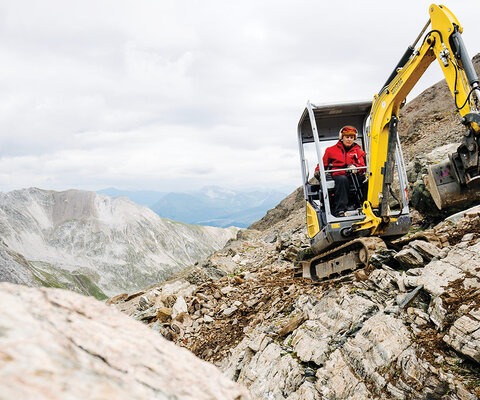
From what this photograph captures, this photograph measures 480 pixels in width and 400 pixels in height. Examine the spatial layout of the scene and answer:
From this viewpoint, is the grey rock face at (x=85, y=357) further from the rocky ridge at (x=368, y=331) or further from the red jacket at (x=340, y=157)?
the red jacket at (x=340, y=157)

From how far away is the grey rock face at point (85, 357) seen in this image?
179 cm

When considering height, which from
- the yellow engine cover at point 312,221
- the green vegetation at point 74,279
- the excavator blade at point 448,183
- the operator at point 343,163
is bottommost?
the green vegetation at point 74,279

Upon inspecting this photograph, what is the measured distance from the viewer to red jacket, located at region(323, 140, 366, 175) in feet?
34.7

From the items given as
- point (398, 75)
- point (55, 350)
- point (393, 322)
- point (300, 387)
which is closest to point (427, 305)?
point (393, 322)

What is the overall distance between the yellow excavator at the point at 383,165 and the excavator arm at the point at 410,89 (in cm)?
1

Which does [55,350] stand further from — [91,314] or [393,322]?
[393,322]

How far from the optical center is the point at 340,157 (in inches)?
416

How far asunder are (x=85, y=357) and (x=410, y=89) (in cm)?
886

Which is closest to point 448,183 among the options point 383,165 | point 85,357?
point 383,165

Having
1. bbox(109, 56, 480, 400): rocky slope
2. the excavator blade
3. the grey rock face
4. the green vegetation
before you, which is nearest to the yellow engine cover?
bbox(109, 56, 480, 400): rocky slope

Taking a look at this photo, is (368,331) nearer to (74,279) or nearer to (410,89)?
(410,89)

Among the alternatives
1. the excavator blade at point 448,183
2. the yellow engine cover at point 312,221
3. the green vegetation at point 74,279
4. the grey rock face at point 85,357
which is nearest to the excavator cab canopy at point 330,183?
the yellow engine cover at point 312,221

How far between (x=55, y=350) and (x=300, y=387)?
4912 mm

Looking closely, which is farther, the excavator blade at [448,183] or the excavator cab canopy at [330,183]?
the excavator cab canopy at [330,183]
